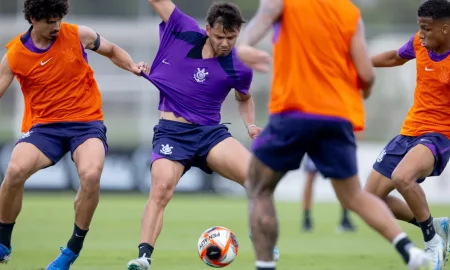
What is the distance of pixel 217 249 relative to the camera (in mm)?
8695

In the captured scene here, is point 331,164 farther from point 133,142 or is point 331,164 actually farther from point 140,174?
point 133,142

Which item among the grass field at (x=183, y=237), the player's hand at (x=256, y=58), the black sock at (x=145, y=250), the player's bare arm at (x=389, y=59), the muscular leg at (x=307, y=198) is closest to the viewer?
the player's hand at (x=256, y=58)

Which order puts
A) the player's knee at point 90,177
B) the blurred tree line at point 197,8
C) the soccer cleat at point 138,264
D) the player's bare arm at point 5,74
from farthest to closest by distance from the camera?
the blurred tree line at point 197,8, the player's bare arm at point 5,74, the player's knee at point 90,177, the soccer cleat at point 138,264

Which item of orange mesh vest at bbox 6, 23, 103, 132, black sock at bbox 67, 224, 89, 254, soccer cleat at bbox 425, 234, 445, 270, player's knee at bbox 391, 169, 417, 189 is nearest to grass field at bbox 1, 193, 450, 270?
soccer cleat at bbox 425, 234, 445, 270

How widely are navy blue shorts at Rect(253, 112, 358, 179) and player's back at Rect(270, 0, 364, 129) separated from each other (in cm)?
7

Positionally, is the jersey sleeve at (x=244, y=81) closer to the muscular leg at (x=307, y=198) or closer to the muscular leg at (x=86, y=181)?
the muscular leg at (x=86, y=181)

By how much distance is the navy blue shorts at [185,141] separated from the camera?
8.81 meters

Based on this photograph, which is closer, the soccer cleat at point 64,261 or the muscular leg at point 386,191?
the soccer cleat at point 64,261

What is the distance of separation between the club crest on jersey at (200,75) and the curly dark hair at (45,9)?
144cm

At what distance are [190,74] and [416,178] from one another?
2475mm

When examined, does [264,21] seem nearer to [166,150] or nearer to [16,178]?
[166,150]

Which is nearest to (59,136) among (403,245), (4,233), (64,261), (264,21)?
(4,233)

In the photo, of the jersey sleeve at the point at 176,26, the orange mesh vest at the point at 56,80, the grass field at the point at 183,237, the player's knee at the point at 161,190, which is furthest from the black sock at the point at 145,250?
the jersey sleeve at the point at 176,26

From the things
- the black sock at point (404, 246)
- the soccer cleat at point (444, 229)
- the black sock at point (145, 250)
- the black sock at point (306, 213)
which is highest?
the black sock at point (404, 246)
